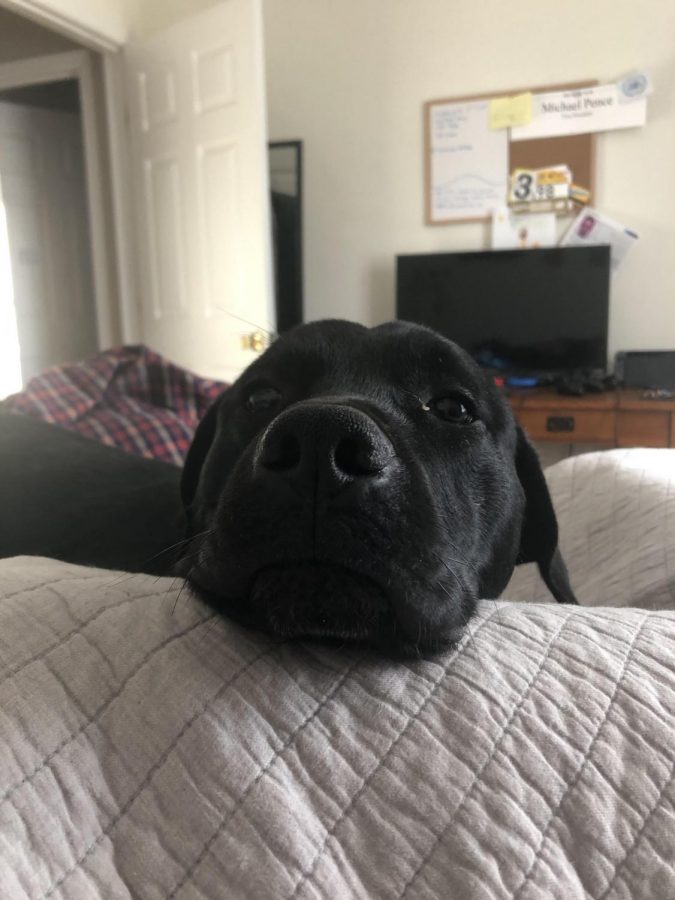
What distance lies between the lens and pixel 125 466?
58.2 inches

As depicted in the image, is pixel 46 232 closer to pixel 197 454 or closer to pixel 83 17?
pixel 83 17

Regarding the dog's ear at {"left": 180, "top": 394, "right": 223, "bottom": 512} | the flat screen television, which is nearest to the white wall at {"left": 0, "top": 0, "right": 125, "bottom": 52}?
the flat screen television

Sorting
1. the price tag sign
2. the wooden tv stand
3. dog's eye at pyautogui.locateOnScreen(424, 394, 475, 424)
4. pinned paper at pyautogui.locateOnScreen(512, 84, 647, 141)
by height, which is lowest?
the wooden tv stand

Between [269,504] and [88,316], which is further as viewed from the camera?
[88,316]

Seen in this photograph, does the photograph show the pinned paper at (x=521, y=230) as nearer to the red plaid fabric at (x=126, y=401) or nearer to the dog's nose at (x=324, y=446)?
the red plaid fabric at (x=126, y=401)

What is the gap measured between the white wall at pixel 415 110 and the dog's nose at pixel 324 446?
3255 mm

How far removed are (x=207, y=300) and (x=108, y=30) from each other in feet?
4.44

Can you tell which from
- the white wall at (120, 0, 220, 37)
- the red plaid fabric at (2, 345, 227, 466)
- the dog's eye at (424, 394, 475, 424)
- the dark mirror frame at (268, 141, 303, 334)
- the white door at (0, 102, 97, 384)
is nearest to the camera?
the dog's eye at (424, 394, 475, 424)

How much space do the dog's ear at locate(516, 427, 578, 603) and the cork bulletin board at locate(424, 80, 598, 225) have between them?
2.77 metres

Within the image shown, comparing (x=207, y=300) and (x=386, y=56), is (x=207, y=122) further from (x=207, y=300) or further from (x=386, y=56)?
(x=386, y=56)

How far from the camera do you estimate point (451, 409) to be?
883 mm

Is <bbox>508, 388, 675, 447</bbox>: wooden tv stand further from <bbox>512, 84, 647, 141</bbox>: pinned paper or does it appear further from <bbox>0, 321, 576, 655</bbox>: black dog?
<bbox>0, 321, 576, 655</bbox>: black dog

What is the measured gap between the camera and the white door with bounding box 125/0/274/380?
3164 millimetres

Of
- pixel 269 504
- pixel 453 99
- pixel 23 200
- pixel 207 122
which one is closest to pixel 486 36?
pixel 453 99
